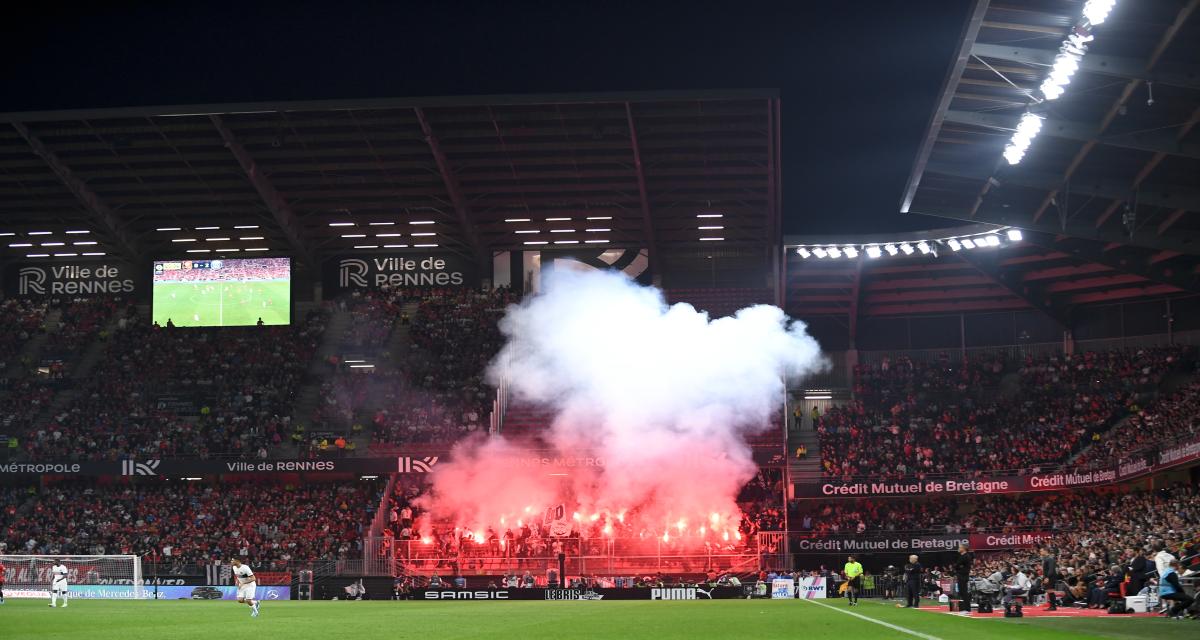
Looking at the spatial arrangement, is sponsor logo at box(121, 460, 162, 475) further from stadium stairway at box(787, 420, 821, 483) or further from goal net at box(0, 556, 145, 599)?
stadium stairway at box(787, 420, 821, 483)

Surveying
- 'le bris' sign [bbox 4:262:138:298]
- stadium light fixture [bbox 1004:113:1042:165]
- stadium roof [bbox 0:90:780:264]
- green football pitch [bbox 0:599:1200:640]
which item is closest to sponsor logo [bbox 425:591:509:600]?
green football pitch [bbox 0:599:1200:640]

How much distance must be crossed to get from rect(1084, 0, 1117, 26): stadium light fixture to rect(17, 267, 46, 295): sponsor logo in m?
52.9

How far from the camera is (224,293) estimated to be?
196 feet

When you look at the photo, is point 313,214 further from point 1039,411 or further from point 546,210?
point 1039,411

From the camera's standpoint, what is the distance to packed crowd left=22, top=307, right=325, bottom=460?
52250mm

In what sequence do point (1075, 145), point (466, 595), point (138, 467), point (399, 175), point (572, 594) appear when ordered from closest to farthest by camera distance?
point (1075, 145), point (572, 594), point (466, 595), point (138, 467), point (399, 175)

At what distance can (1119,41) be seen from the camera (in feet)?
90.0

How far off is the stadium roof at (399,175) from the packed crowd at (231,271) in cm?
96

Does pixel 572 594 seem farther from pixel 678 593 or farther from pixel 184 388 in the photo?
pixel 184 388

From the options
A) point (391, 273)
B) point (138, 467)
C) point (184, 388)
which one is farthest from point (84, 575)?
point (391, 273)

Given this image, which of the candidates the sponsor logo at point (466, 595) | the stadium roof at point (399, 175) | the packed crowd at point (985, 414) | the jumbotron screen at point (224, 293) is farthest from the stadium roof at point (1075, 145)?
the jumbotron screen at point (224, 293)

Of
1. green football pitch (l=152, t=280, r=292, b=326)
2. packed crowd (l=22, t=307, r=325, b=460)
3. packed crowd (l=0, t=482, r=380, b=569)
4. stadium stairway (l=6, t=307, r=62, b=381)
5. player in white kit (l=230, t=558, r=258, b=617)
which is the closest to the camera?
player in white kit (l=230, t=558, r=258, b=617)

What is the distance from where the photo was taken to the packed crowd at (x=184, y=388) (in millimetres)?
52250

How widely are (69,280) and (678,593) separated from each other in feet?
123
